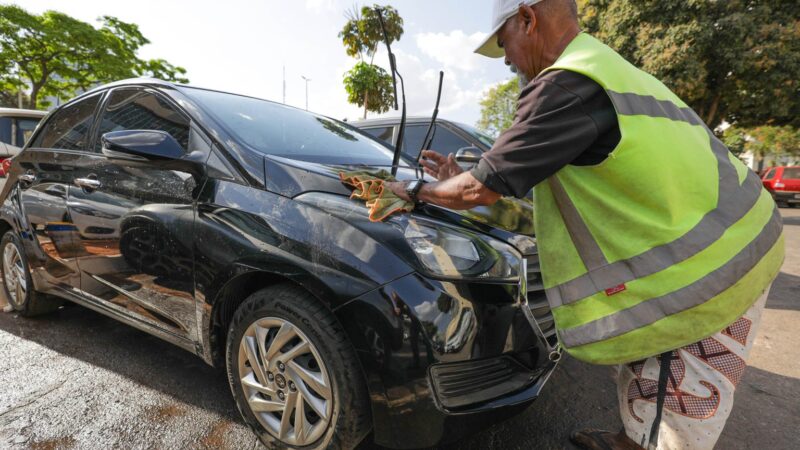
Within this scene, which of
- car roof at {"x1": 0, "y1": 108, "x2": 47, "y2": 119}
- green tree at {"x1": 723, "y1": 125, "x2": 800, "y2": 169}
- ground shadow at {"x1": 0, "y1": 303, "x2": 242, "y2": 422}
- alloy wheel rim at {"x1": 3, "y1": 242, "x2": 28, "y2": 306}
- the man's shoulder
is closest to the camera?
the man's shoulder

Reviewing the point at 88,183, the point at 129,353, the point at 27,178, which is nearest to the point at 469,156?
the point at 88,183

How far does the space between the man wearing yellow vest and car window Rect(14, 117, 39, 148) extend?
283 inches

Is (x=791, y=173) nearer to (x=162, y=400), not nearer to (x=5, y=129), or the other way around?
(x=162, y=400)

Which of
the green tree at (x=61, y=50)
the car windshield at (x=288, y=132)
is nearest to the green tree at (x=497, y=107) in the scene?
the green tree at (x=61, y=50)

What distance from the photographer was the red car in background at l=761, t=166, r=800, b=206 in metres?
17.4

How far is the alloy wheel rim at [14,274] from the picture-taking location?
10.5 feet

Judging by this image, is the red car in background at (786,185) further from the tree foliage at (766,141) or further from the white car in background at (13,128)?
the white car in background at (13,128)

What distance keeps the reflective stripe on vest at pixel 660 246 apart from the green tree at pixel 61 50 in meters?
24.9

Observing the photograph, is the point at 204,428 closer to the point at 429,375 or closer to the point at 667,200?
the point at 429,375

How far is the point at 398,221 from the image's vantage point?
63.3 inches

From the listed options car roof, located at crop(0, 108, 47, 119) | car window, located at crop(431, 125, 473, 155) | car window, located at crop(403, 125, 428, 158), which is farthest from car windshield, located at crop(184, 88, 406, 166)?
car roof, located at crop(0, 108, 47, 119)

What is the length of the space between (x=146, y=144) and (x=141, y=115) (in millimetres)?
605

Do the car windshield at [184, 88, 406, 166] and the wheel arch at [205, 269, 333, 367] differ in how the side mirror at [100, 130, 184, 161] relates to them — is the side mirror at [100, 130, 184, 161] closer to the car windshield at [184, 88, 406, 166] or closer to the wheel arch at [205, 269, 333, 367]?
the car windshield at [184, 88, 406, 166]

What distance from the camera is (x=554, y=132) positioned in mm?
1192
